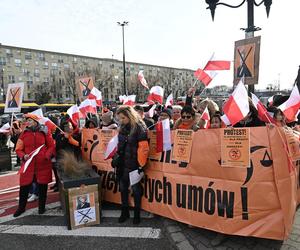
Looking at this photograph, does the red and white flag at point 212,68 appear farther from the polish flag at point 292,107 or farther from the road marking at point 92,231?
the road marking at point 92,231

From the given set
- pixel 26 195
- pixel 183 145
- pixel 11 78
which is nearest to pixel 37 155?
pixel 26 195

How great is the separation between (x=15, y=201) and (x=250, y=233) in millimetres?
4726

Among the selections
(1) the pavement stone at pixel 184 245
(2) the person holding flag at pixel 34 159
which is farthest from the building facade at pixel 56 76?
(1) the pavement stone at pixel 184 245

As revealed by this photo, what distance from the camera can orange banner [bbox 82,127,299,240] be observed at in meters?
3.51

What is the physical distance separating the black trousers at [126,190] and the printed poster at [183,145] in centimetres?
82

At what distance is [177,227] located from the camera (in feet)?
14.8

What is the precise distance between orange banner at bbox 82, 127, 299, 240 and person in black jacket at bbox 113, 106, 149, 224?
26cm

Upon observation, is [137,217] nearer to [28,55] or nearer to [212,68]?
[212,68]

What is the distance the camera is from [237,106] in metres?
3.77

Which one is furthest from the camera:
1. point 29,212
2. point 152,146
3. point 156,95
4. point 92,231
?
point 156,95

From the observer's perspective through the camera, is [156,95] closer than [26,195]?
No

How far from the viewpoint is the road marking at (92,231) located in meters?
4.40

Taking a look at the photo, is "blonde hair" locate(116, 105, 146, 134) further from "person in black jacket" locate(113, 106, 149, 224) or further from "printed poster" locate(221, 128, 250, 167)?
"printed poster" locate(221, 128, 250, 167)

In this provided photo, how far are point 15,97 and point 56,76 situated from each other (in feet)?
261
